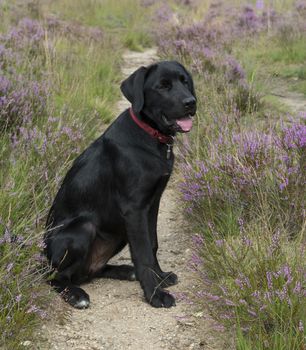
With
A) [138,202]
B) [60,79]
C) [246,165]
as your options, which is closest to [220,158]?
[246,165]

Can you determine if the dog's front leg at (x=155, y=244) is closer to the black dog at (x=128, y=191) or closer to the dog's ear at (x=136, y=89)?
the black dog at (x=128, y=191)

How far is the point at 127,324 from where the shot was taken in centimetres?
301

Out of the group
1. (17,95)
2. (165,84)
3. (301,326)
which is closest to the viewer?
(301,326)

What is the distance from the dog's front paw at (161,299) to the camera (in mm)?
3181

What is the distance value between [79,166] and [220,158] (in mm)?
964

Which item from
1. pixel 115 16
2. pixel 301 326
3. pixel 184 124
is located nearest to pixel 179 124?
pixel 184 124

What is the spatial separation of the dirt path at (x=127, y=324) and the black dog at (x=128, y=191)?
0.29ft

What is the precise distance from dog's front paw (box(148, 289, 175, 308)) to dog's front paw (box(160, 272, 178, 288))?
0.22 meters

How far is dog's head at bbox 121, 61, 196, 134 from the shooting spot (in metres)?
3.31

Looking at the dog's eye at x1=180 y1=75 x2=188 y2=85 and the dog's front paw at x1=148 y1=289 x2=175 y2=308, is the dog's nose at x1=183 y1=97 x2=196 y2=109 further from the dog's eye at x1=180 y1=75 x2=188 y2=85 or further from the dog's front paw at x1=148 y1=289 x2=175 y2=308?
the dog's front paw at x1=148 y1=289 x2=175 y2=308

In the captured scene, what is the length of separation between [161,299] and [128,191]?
64 centimetres

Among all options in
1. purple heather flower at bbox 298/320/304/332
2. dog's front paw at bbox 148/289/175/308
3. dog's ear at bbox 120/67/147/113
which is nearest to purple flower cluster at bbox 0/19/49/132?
dog's ear at bbox 120/67/147/113

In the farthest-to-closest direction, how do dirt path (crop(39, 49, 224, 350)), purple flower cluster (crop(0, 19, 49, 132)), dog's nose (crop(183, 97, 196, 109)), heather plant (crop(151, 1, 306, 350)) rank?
1. purple flower cluster (crop(0, 19, 49, 132))
2. dog's nose (crop(183, 97, 196, 109))
3. dirt path (crop(39, 49, 224, 350))
4. heather plant (crop(151, 1, 306, 350))

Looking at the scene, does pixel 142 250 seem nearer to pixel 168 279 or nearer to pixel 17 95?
pixel 168 279
